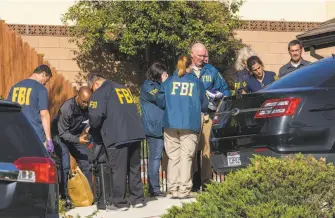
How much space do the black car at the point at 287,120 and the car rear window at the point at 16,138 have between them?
124 inches

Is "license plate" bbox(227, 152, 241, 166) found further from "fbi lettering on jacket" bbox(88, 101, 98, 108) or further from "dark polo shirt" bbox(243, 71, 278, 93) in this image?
"dark polo shirt" bbox(243, 71, 278, 93)

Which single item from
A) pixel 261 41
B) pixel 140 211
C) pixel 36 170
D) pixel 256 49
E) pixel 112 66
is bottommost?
pixel 140 211

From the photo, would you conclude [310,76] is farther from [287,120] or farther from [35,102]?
[35,102]

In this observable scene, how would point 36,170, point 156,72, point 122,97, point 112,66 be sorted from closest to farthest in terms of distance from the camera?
1. point 36,170
2. point 122,97
3. point 156,72
4. point 112,66

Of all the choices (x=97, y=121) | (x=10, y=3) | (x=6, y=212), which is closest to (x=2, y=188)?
(x=6, y=212)

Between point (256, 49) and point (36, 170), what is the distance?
15.4m

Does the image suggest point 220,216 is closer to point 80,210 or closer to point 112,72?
point 80,210

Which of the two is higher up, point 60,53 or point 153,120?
point 60,53

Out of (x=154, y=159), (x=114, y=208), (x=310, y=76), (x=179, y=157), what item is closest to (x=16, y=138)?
(x=114, y=208)

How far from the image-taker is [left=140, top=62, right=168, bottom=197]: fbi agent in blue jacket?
9398 mm

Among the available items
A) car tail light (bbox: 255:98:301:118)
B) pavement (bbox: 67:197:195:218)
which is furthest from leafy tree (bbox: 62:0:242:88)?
car tail light (bbox: 255:98:301:118)

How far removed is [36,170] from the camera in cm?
478

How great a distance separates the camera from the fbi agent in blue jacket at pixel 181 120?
884 cm

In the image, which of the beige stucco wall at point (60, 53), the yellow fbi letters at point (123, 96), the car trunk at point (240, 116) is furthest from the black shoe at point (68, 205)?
the beige stucco wall at point (60, 53)
